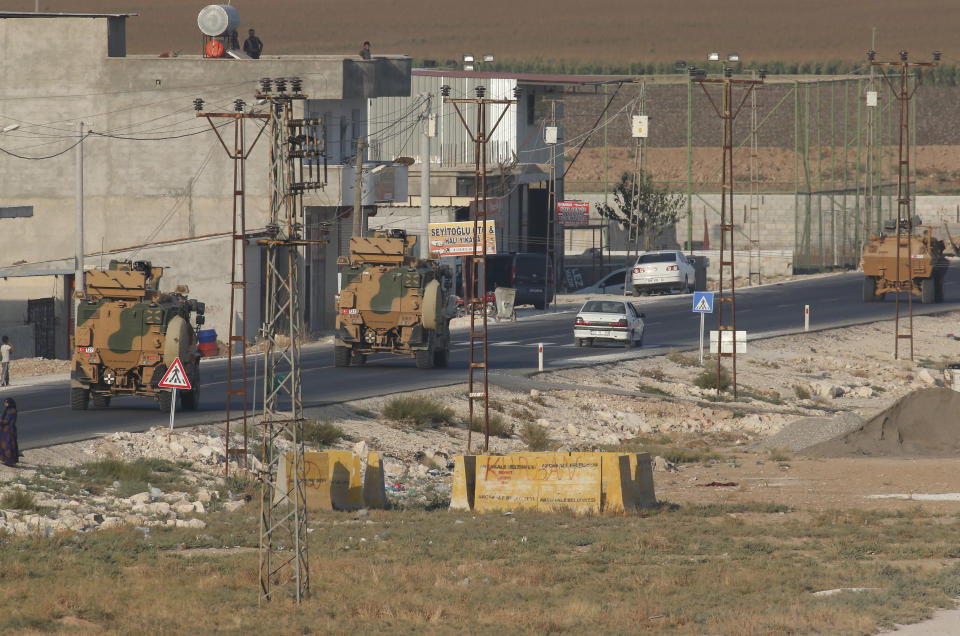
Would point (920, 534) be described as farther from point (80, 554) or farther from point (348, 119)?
point (348, 119)

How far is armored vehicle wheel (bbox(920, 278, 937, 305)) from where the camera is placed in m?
62.4

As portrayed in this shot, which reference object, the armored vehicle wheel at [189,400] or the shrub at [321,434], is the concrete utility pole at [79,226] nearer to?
the armored vehicle wheel at [189,400]

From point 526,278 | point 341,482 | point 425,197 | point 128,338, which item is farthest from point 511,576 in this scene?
point 526,278

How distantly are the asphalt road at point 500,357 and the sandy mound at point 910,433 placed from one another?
8.80 meters

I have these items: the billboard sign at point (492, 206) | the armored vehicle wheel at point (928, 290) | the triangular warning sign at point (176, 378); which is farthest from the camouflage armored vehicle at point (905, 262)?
the triangular warning sign at point (176, 378)

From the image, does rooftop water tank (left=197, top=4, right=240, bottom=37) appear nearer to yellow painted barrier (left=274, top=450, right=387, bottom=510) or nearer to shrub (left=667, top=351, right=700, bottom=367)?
shrub (left=667, top=351, right=700, bottom=367)

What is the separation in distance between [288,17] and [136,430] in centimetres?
15964

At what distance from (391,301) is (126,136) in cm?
2301

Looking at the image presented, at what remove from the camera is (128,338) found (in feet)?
98.7

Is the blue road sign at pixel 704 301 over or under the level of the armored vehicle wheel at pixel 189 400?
over

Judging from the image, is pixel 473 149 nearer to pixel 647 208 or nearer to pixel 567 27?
pixel 647 208

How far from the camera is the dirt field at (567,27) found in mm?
166000

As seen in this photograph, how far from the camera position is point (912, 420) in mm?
34625

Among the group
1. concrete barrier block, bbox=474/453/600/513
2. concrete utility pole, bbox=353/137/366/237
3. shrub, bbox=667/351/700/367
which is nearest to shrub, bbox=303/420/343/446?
concrete barrier block, bbox=474/453/600/513
